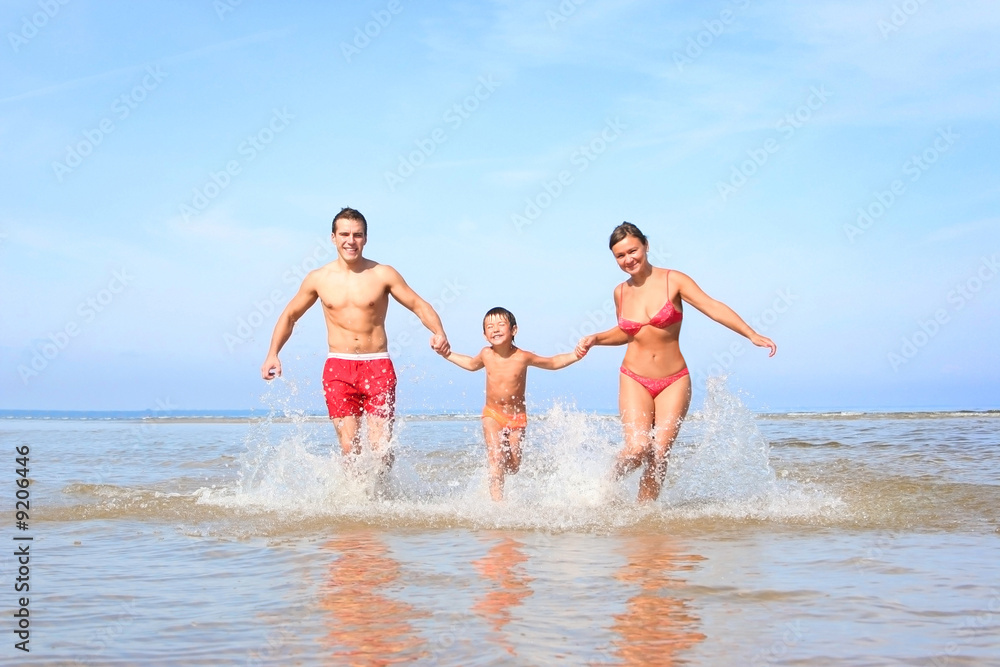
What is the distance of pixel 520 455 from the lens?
303 inches

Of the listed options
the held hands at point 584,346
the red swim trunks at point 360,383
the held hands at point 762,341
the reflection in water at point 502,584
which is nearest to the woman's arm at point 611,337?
the held hands at point 584,346

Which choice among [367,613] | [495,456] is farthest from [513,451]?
[367,613]

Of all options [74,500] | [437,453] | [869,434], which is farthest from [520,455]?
[869,434]

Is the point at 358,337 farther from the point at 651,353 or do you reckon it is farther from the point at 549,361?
the point at 651,353

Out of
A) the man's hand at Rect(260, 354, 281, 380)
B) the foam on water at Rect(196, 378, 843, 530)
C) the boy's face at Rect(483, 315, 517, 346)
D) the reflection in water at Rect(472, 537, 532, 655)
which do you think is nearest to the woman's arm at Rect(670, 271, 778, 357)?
the foam on water at Rect(196, 378, 843, 530)

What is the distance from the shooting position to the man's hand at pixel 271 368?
737 cm

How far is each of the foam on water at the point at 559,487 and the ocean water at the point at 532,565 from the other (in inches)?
1.1

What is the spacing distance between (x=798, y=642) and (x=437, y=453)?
1075 cm

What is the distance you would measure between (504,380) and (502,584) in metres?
3.73

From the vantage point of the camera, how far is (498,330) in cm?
782

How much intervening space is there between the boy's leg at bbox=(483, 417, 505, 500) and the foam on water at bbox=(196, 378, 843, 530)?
123 millimetres

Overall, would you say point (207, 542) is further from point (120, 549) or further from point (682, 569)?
point (682, 569)

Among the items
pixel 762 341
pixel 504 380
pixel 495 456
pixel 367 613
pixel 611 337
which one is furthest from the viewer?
pixel 504 380

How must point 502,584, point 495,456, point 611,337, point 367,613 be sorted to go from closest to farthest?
1. point 367,613
2. point 502,584
3. point 611,337
4. point 495,456
